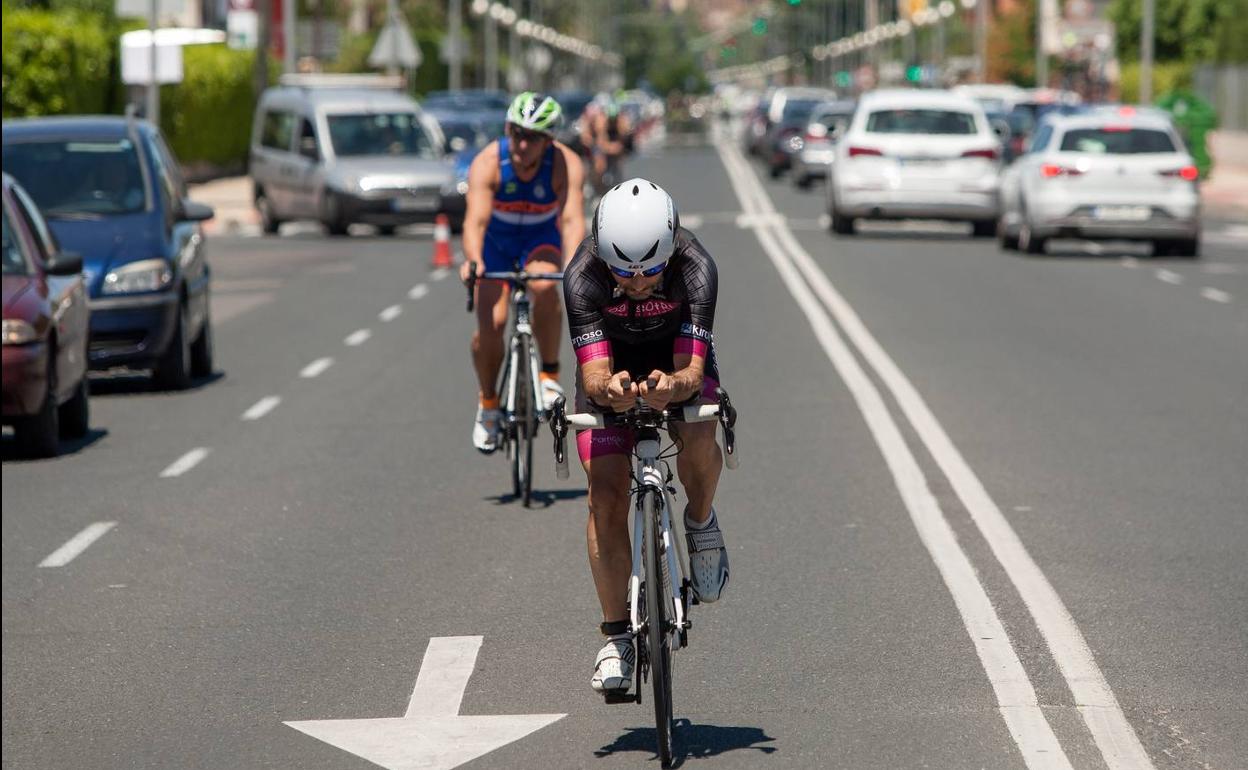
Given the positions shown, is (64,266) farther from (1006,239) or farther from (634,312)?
(1006,239)

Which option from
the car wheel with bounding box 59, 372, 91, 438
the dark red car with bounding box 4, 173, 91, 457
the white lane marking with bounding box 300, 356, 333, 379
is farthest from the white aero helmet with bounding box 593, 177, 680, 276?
the white lane marking with bounding box 300, 356, 333, 379

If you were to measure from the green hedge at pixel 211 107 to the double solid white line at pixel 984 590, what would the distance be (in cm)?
3069

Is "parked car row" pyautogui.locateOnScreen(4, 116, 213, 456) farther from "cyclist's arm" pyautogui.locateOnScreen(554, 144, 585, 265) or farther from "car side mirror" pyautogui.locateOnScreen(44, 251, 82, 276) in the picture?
"cyclist's arm" pyautogui.locateOnScreen(554, 144, 585, 265)

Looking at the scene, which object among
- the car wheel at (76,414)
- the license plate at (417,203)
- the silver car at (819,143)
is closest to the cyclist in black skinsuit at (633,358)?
the car wheel at (76,414)

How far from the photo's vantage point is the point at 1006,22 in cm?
11375

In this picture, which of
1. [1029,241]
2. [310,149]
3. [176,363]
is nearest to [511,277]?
[176,363]

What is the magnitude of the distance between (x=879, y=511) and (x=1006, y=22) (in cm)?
10552

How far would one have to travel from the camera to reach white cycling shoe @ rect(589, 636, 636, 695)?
6.54 m

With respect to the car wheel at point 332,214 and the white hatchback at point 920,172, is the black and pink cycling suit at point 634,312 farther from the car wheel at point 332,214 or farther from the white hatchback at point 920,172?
the car wheel at point 332,214

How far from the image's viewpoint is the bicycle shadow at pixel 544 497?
11281 mm

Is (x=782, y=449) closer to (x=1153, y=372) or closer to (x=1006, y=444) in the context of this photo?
(x=1006, y=444)

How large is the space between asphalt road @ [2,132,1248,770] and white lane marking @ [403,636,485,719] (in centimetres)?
4

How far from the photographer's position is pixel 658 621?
6.32 metres

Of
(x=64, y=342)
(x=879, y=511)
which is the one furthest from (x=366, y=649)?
(x=64, y=342)
